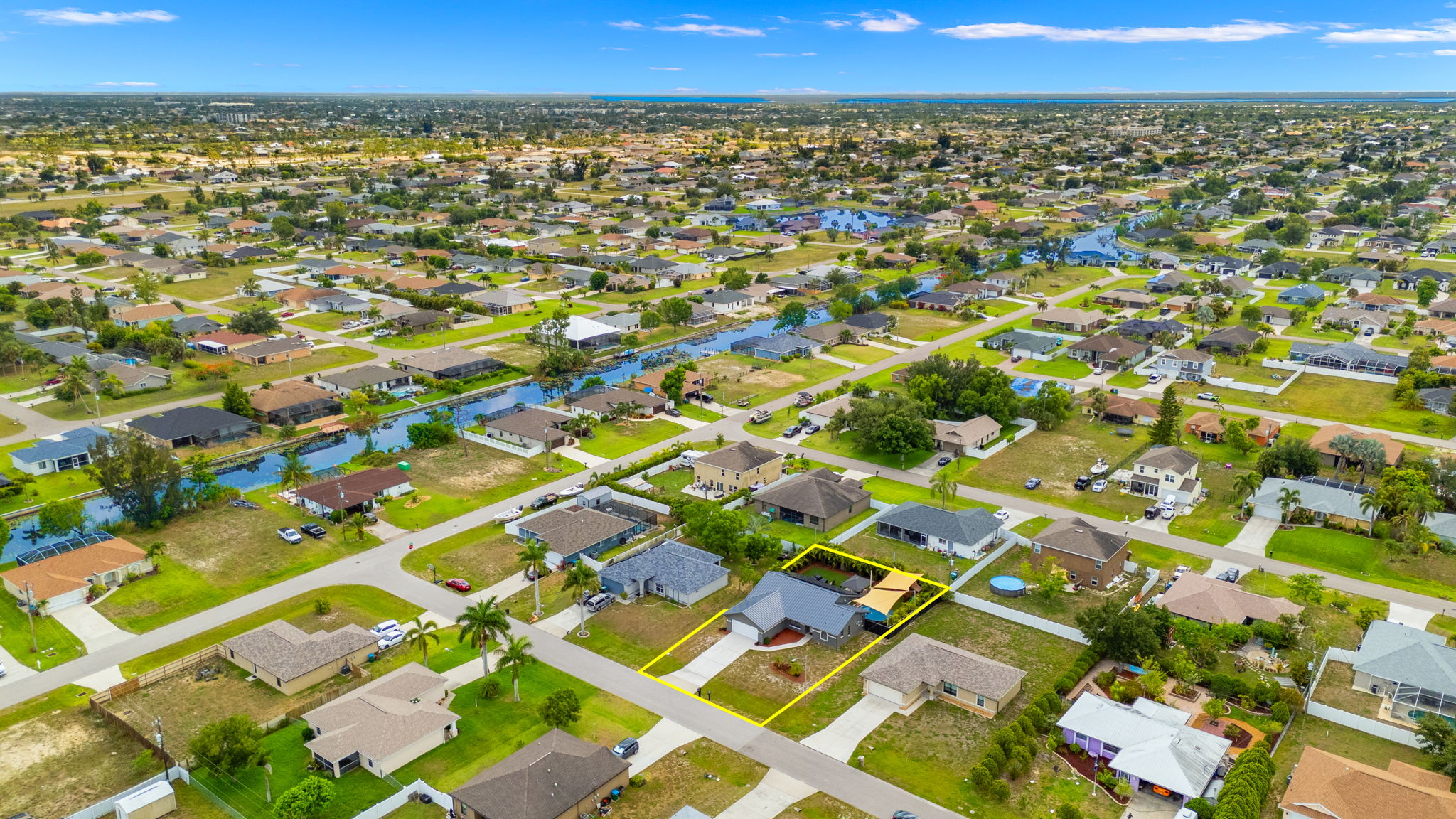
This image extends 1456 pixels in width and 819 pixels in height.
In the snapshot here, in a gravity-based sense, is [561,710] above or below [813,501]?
below

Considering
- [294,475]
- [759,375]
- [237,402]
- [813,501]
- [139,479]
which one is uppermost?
[139,479]

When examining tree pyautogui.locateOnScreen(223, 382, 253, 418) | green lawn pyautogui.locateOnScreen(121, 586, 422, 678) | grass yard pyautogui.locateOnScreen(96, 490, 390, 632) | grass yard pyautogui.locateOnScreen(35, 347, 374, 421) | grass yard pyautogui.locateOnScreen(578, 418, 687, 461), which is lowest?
green lawn pyautogui.locateOnScreen(121, 586, 422, 678)

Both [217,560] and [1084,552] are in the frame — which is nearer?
[1084,552]

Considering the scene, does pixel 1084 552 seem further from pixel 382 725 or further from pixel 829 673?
pixel 382 725

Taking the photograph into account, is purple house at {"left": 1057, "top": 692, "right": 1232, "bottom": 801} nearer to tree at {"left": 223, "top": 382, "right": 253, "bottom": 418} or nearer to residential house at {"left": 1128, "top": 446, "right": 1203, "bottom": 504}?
residential house at {"left": 1128, "top": 446, "right": 1203, "bottom": 504}

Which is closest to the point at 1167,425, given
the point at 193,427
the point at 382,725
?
the point at 382,725

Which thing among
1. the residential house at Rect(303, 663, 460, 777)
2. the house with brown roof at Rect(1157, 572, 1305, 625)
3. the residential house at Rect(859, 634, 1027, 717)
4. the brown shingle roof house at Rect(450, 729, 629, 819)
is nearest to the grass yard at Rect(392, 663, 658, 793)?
the residential house at Rect(303, 663, 460, 777)
